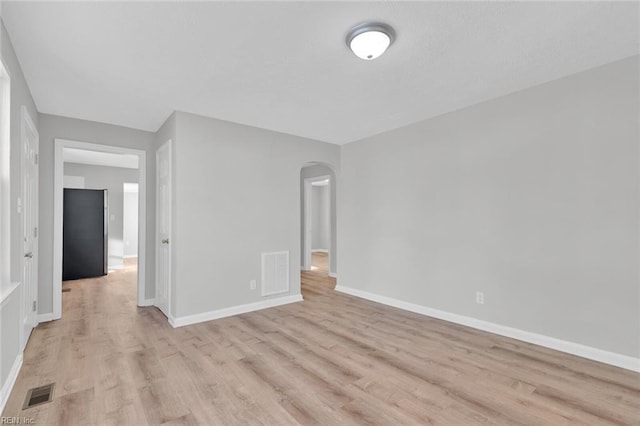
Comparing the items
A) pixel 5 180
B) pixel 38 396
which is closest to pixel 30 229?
pixel 5 180

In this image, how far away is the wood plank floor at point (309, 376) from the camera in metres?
1.89

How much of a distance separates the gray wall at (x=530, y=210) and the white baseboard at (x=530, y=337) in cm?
5

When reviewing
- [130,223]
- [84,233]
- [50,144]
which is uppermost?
[50,144]

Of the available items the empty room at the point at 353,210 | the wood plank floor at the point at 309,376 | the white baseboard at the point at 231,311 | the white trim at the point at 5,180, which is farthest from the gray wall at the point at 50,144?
the white trim at the point at 5,180

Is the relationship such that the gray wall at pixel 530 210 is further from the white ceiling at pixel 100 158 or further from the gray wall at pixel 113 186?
the gray wall at pixel 113 186

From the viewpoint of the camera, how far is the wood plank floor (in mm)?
1886

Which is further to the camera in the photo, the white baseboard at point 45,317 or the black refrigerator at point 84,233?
the black refrigerator at point 84,233

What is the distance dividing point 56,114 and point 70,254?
353 centimetres

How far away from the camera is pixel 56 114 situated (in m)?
3.70

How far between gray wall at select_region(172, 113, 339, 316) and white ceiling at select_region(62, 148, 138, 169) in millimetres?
3229

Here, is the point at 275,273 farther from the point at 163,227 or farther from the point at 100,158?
the point at 100,158

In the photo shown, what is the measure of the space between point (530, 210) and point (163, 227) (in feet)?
14.1

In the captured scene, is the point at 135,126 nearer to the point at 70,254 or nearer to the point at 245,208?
the point at 245,208

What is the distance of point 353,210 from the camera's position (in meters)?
4.96
